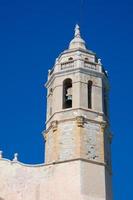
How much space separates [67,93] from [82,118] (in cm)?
294

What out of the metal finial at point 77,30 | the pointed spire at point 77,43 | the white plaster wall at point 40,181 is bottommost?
the white plaster wall at point 40,181

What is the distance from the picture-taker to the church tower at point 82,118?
111ft

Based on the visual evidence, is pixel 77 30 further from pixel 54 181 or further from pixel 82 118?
pixel 54 181

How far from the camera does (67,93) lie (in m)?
37.7

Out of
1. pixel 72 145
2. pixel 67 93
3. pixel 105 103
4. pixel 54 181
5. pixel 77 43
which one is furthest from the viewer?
pixel 77 43

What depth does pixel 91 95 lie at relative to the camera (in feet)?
122

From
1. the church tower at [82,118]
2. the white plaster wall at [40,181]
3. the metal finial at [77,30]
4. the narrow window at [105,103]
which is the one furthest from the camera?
→ the metal finial at [77,30]

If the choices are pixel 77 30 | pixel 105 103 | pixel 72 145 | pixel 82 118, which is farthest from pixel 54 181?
pixel 77 30

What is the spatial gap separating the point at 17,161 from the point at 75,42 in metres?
9.92

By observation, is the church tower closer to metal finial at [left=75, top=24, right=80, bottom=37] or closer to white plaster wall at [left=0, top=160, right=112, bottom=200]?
white plaster wall at [left=0, top=160, right=112, bottom=200]

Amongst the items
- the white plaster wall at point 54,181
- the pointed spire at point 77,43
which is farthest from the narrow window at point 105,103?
the white plaster wall at point 54,181

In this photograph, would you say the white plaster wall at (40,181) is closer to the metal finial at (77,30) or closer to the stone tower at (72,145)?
the stone tower at (72,145)

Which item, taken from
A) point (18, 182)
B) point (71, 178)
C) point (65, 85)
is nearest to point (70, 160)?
point (71, 178)

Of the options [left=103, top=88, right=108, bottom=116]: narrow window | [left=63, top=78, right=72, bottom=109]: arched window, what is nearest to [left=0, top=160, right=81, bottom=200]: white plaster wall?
[left=63, top=78, right=72, bottom=109]: arched window
